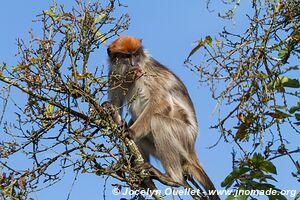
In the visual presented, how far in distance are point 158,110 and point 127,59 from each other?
848 mm

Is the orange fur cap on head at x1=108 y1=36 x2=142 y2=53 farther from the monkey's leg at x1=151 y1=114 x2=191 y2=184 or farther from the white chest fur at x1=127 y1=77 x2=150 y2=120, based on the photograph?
the monkey's leg at x1=151 y1=114 x2=191 y2=184

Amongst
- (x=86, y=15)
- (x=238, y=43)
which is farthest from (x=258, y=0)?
(x=86, y=15)

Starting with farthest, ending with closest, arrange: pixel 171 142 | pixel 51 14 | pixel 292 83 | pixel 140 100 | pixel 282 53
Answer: pixel 140 100 < pixel 171 142 < pixel 51 14 < pixel 282 53 < pixel 292 83

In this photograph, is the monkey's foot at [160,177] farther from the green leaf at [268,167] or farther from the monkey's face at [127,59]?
the green leaf at [268,167]

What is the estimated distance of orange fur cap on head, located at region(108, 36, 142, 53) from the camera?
7730mm

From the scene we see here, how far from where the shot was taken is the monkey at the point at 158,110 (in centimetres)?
710

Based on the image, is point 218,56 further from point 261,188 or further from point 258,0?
point 261,188

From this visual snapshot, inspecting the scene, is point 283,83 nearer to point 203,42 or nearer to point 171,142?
point 203,42

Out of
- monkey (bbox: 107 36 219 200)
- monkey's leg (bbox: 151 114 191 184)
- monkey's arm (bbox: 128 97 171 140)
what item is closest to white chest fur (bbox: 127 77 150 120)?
monkey (bbox: 107 36 219 200)

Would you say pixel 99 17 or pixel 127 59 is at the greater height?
pixel 127 59

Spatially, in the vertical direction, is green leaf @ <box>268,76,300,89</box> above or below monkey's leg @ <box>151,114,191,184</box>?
below

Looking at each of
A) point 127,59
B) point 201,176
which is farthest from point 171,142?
point 127,59

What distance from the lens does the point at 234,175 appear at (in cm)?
323

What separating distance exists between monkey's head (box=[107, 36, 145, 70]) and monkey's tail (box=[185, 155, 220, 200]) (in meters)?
1.56
